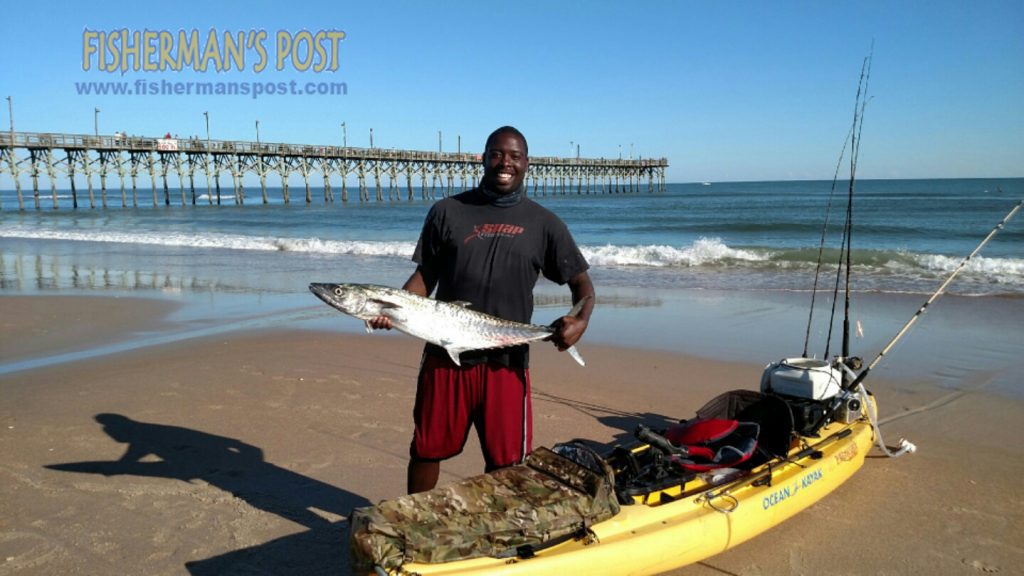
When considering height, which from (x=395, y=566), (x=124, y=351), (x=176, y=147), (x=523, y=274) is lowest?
(x=124, y=351)

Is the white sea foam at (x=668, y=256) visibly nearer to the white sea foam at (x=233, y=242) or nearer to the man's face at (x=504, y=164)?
the white sea foam at (x=233, y=242)

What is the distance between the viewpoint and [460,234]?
2.97 m

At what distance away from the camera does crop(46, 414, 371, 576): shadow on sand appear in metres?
3.54

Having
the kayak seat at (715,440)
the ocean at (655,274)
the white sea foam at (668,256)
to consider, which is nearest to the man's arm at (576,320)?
the kayak seat at (715,440)

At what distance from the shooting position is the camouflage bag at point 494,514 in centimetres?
260

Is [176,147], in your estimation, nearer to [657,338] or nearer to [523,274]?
[657,338]

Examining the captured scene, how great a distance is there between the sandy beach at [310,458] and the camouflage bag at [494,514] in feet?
2.95

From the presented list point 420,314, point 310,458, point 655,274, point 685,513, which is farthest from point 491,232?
point 655,274

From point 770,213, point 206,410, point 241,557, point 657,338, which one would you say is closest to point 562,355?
point 657,338

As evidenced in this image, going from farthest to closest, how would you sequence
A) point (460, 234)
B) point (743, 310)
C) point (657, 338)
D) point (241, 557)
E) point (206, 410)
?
point (743, 310) → point (657, 338) → point (206, 410) → point (241, 557) → point (460, 234)

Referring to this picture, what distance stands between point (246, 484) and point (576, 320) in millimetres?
2702

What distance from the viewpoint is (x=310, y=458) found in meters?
4.96

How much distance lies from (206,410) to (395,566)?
412 centimetres

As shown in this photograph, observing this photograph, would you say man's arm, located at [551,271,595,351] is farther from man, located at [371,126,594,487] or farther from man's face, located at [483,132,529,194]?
man's face, located at [483,132,529,194]
